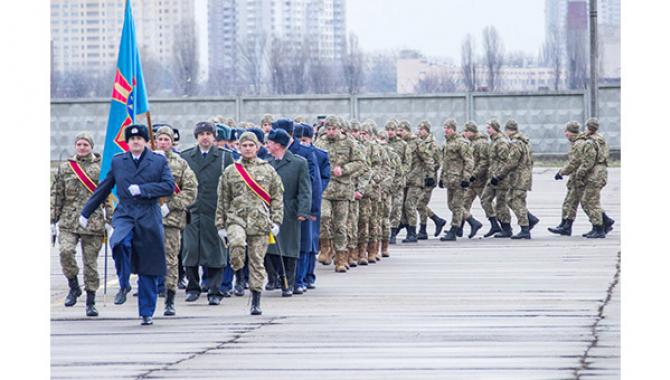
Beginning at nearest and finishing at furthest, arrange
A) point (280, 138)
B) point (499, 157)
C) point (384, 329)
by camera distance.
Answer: point (384, 329), point (280, 138), point (499, 157)

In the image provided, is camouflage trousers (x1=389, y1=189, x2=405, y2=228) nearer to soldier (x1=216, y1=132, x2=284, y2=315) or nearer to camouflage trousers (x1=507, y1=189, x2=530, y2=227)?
camouflage trousers (x1=507, y1=189, x2=530, y2=227)

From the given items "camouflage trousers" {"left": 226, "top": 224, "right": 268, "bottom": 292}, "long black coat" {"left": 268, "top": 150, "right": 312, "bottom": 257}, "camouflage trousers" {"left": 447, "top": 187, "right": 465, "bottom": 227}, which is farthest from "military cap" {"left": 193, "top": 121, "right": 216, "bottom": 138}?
"camouflage trousers" {"left": 447, "top": 187, "right": 465, "bottom": 227}

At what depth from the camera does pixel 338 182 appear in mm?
21703

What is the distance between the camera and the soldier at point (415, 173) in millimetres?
27109

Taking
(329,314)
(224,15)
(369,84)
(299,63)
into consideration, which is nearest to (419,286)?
(329,314)

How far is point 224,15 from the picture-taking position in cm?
16188

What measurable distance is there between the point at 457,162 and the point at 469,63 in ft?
297

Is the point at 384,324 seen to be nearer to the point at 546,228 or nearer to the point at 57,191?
the point at 57,191

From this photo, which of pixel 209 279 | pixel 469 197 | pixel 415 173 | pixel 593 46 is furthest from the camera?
pixel 593 46

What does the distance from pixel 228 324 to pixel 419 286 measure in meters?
4.27

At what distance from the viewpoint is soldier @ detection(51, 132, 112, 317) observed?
17172 millimetres

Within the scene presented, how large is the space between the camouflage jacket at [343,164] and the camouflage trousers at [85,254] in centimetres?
494

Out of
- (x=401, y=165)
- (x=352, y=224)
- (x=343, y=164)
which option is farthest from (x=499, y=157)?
(x=343, y=164)

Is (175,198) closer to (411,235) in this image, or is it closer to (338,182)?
(338,182)
